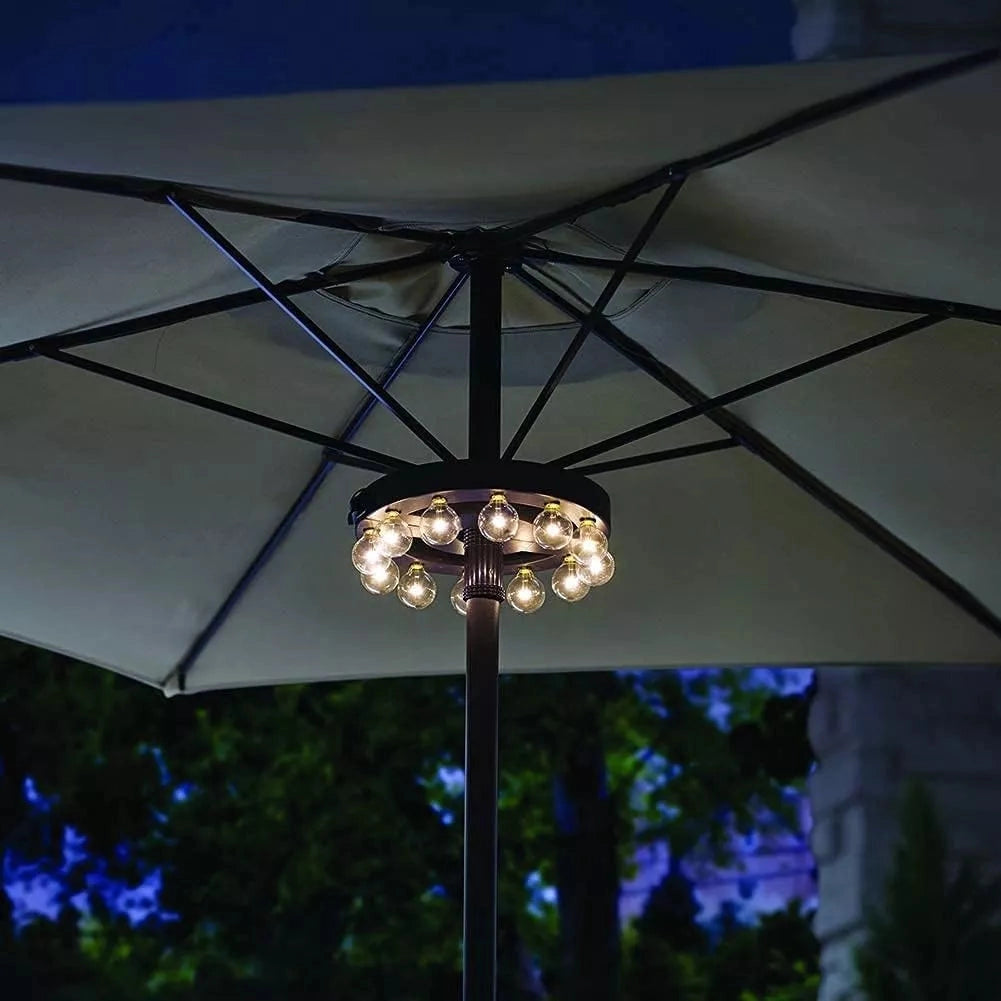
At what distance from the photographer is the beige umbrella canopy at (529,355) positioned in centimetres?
213

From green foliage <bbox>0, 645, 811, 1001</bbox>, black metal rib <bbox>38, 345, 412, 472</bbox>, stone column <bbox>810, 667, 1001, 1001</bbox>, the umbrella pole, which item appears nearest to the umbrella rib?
the umbrella pole

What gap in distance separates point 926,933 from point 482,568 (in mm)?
1376

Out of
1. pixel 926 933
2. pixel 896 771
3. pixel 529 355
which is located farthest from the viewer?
pixel 896 771

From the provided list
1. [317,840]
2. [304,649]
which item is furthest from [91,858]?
[304,649]

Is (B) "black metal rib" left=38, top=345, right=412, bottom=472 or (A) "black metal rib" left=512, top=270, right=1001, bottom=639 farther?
(A) "black metal rib" left=512, top=270, right=1001, bottom=639

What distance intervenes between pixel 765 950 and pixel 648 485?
14.8 ft

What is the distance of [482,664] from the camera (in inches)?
105

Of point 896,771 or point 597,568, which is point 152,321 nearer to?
point 597,568

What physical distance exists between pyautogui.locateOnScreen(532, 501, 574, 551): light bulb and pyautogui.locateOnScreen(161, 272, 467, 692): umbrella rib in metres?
0.56

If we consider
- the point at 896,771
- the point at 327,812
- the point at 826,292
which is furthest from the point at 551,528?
the point at 327,812

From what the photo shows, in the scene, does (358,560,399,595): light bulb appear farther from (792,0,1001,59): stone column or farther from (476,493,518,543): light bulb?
(792,0,1001,59): stone column

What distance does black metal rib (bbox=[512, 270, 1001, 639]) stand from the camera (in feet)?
10.4

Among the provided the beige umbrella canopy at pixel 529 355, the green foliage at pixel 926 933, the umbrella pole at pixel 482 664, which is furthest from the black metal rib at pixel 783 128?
the green foliage at pixel 926 933

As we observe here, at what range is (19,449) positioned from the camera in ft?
10.5
